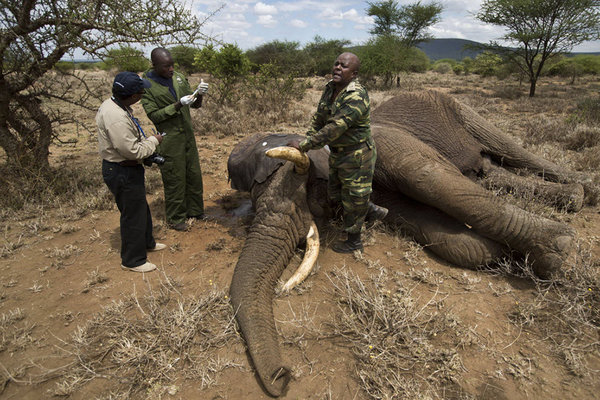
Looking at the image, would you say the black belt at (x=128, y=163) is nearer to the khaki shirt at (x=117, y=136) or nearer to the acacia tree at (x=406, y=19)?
the khaki shirt at (x=117, y=136)

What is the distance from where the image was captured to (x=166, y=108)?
4016 mm

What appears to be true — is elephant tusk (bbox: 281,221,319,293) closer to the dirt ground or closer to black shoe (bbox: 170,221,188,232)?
the dirt ground

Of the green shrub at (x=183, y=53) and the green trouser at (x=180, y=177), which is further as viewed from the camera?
the green shrub at (x=183, y=53)

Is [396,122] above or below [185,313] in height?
above

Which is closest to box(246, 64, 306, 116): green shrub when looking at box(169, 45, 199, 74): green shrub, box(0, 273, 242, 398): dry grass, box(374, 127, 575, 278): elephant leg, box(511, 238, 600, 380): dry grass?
box(169, 45, 199, 74): green shrub

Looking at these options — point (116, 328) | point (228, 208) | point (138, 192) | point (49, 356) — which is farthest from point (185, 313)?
point (228, 208)

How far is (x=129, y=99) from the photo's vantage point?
10.4 ft

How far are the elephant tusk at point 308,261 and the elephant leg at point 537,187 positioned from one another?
2.88 metres

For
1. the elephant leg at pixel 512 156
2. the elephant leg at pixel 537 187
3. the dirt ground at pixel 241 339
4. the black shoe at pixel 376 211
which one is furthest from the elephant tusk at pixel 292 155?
the elephant leg at pixel 537 187

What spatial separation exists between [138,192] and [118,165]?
1.13 feet

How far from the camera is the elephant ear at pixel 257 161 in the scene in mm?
3448

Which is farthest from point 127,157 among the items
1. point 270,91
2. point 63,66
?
point 270,91

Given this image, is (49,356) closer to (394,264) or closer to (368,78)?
(394,264)

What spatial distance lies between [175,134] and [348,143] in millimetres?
2359
